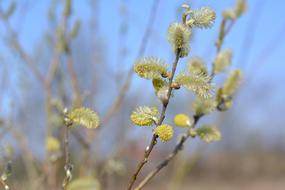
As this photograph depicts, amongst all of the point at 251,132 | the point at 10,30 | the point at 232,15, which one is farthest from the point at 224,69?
the point at 251,132

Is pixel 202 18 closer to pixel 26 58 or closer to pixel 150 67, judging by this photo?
pixel 150 67

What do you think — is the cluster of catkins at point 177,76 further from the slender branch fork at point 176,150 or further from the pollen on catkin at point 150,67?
the slender branch fork at point 176,150

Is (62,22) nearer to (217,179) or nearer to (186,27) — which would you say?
(186,27)

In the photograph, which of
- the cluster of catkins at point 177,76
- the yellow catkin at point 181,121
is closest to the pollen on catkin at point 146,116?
the cluster of catkins at point 177,76

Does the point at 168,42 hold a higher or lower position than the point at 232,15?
lower

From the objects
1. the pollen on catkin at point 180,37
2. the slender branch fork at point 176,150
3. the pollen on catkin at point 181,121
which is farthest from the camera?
the pollen on catkin at point 181,121

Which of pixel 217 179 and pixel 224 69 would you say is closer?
pixel 224 69
